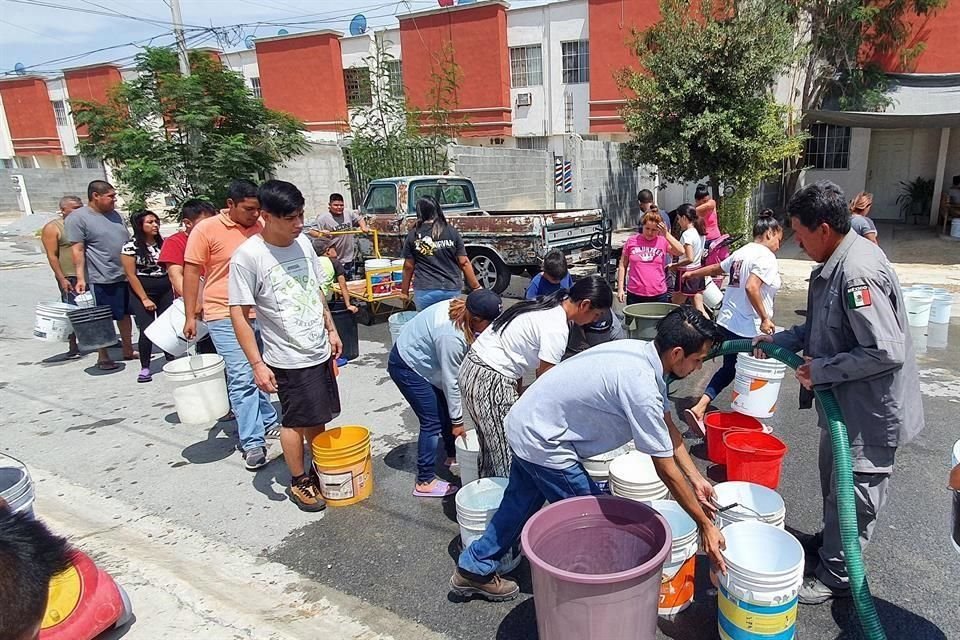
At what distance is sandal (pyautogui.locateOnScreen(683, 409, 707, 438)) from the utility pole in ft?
29.2

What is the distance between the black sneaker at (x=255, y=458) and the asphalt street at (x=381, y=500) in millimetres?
64

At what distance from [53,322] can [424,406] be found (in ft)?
16.7

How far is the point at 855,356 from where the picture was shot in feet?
7.55

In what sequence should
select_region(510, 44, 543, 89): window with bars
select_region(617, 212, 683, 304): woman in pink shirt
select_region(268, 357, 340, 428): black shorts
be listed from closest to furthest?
select_region(268, 357, 340, 428): black shorts, select_region(617, 212, 683, 304): woman in pink shirt, select_region(510, 44, 543, 89): window with bars

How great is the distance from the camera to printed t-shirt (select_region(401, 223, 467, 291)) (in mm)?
5473

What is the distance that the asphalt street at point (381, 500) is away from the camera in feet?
8.54

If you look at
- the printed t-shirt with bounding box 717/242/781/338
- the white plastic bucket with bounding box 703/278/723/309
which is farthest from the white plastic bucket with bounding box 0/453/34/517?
the white plastic bucket with bounding box 703/278/723/309

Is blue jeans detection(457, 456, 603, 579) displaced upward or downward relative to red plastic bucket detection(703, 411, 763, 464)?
upward

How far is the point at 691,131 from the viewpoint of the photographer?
10.6 m

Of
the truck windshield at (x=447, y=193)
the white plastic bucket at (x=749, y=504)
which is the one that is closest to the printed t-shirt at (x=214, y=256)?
the white plastic bucket at (x=749, y=504)

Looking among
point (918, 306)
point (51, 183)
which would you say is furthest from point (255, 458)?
point (51, 183)

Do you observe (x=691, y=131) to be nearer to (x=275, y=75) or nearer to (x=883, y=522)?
(x=883, y=522)

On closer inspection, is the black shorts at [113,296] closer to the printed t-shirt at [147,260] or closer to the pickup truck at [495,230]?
the printed t-shirt at [147,260]

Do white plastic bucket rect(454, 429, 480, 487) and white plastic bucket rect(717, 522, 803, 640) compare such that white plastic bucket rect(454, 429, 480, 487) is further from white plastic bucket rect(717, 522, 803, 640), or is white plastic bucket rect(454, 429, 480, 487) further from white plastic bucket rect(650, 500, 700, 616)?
white plastic bucket rect(717, 522, 803, 640)
